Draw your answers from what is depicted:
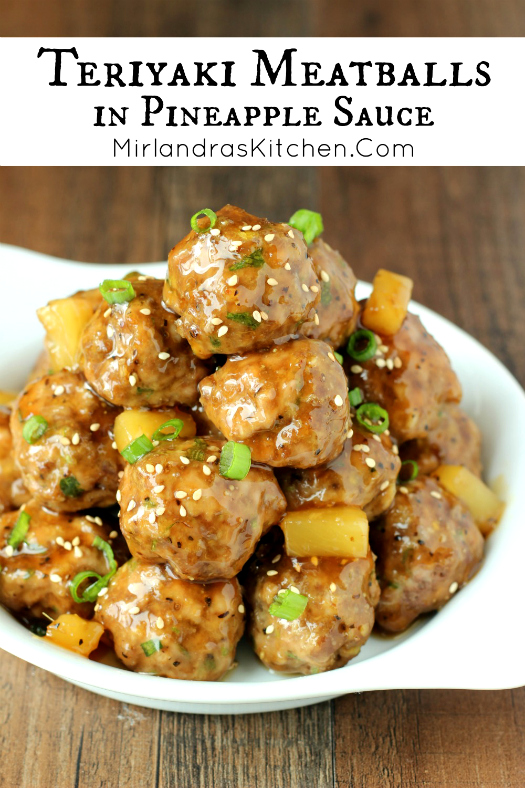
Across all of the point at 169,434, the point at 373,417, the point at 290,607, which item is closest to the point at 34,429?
the point at 169,434

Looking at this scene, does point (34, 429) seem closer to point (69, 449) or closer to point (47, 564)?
point (69, 449)

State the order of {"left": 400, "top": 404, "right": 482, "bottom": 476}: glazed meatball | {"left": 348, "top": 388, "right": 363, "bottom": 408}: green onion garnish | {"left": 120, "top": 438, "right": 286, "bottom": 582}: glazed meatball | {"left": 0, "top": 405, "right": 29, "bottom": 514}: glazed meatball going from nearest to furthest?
{"left": 120, "top": 438, "right": 286, "bottom": 582}: glazed meatball → {"left": 348, "top": 388, "right": 363, "bottom": 408}: green onion garnish → {"left": 0, "top": 405, "right": 29, "bottom": 514}: glazed meatball → {"left": 400, "top": 404, "right": 482, "bottom": 476}: glazed meatball

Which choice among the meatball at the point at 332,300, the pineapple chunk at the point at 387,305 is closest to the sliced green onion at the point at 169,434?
the meatball at the point at 332,300

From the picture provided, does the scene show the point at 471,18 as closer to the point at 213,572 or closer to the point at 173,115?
the point at 173,115

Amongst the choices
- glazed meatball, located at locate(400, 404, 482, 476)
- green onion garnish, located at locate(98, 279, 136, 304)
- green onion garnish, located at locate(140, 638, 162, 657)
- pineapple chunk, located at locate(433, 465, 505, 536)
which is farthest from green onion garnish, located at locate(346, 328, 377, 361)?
green onion garnish, located at locate(140, 638, 162, 657)

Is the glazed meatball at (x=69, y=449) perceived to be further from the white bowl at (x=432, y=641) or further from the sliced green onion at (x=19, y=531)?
the white bowl at (x=432, y=641)

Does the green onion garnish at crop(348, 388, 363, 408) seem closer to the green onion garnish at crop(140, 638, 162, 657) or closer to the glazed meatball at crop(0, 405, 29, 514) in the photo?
the green onion garnish at crop(140, 638, 162, 657)

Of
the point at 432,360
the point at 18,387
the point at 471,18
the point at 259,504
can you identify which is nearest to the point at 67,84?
the point at 18,387
